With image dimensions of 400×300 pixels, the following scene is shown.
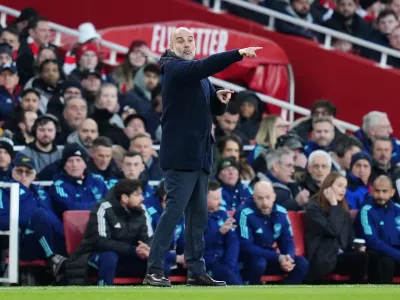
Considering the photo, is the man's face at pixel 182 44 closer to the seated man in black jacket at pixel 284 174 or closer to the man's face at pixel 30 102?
the seated man in black jacket at pixel 284 174

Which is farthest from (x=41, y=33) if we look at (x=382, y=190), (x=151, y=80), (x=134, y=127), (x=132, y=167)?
(x=382, y=190)

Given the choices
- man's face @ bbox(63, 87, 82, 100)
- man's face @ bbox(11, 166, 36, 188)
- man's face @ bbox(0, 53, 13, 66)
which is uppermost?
man's face @ bbox(0, 53, 13, 66)

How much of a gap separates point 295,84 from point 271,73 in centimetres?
83

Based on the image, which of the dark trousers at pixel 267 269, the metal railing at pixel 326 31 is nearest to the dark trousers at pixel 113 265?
the dark trousers at pixel 267 269

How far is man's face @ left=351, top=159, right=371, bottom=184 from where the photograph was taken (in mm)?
18172

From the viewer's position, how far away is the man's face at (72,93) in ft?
61.7

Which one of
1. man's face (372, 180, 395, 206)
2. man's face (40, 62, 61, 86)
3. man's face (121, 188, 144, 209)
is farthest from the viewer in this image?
man's face (40, 62, 61, 86)

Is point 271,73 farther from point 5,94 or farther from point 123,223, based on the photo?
point 123,223

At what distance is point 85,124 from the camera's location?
1788cm

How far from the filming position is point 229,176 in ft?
56.6

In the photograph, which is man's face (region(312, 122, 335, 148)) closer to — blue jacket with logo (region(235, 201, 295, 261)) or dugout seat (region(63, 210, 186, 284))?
blue jacket with logo (region(235, 201, 295, 261))

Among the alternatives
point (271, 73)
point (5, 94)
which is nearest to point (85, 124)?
point (5, 94)

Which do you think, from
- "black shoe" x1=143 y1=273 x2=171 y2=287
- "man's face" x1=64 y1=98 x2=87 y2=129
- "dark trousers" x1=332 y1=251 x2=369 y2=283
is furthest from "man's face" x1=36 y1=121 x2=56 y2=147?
"black shoe" x1=143 y1=273 x2=171 y2=287

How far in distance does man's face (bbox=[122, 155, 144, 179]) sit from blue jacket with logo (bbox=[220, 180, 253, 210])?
3.21ft
